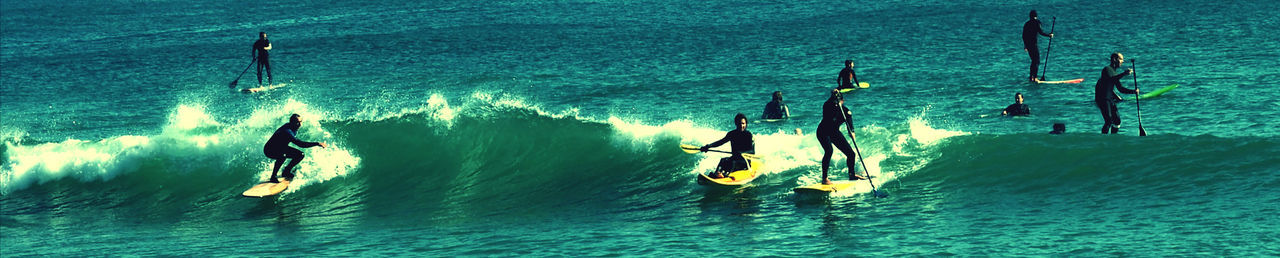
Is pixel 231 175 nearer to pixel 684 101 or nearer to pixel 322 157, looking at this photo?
pixel 322 157

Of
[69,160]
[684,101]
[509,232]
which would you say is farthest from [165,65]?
[509,232]

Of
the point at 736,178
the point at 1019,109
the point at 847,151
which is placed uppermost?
the point at 1019,109

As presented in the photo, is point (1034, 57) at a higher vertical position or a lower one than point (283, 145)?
higher

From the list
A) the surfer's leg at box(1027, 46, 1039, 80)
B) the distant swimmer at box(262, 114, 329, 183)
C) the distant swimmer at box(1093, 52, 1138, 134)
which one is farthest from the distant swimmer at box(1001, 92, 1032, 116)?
the distant swimmer at box(262, 114, 329, 183)

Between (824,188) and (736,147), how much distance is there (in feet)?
4.61

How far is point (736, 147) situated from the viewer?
15875 millimetres

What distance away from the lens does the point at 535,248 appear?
44.2 feet

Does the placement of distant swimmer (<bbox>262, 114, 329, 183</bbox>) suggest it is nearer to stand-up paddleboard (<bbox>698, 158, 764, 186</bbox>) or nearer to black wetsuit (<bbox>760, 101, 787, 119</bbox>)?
stand-up paddleboard (<bbox>698, 158, 764, 186</bbox>)

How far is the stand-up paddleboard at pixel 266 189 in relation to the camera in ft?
58.3

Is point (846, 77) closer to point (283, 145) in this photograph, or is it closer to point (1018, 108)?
point (1018, 108)

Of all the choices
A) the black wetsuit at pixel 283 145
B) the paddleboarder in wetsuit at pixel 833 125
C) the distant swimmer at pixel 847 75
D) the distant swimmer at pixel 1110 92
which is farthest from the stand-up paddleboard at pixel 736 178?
the distant swimmer at pixel 847 75

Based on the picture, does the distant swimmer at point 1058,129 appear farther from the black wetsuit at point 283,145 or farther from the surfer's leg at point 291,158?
the surfer's leg at point 291,158

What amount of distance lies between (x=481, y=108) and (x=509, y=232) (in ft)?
28.3

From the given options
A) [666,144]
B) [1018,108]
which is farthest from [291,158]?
[1018,108]
